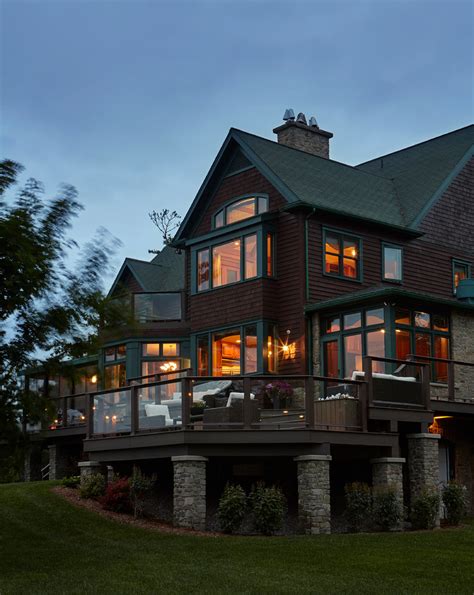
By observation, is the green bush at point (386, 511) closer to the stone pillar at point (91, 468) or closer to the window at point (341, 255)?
the stone pillar at point (91, 468)

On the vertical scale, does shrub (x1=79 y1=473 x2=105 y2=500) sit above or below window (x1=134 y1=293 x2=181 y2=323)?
below

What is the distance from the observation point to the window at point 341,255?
83.5 ft

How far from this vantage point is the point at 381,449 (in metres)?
19.6

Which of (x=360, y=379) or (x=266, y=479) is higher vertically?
(x=360, y=379)

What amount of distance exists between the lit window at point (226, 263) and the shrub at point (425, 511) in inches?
363

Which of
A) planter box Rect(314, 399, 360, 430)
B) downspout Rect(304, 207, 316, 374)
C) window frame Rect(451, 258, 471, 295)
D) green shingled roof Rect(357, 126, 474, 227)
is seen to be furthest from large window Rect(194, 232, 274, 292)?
planter box Rect(314, 399, 360, 430)

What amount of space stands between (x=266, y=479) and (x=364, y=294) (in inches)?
204

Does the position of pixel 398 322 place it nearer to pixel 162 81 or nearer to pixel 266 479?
pixel 266 479

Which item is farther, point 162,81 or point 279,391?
point 162,81

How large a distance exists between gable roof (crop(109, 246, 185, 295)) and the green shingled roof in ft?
25.7

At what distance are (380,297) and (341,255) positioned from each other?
3483 mm

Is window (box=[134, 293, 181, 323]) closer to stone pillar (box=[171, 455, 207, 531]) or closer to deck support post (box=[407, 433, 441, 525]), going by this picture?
deck support post (box=[407, 433, 441, 525])

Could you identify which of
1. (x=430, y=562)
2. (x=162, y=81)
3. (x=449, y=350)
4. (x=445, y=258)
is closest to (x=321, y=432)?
(x=430, y=562)

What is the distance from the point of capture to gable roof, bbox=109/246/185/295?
3253 centimetres
